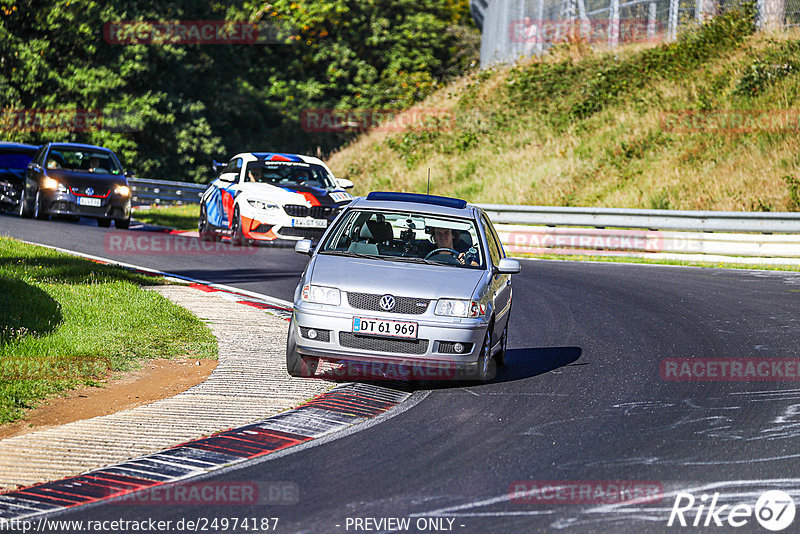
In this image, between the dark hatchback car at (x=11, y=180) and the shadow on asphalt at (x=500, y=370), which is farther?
the dark hatchback car at (x=11, y=180)

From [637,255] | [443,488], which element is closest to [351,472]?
[443,488]

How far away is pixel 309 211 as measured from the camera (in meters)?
18.8

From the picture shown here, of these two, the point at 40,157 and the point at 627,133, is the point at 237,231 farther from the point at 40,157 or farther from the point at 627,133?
the point at 627,133

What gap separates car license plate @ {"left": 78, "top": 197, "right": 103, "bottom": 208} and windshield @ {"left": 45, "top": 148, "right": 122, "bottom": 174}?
770mm

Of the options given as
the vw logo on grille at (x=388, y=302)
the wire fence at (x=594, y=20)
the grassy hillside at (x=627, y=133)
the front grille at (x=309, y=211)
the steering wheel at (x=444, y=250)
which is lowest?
the vw logo on grille at (x=388, y=302)

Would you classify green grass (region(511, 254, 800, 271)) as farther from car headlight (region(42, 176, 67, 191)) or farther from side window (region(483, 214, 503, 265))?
side window (region(483, 214, 503, 265))

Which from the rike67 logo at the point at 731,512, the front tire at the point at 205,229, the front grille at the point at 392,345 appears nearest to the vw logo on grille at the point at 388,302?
the front grille at the point at 392,345

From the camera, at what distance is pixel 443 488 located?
5875 mm

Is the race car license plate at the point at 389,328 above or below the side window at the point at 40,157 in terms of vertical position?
below

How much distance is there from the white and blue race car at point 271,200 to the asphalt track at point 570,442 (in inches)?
260

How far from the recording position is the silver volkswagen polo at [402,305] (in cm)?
841

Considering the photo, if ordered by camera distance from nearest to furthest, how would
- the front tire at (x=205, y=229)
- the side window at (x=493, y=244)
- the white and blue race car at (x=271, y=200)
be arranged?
1. the side window at (x=493, y=244)
2. the white and blue race car at (x=271, y=200)
3. the front tire at (x=205, y=229)

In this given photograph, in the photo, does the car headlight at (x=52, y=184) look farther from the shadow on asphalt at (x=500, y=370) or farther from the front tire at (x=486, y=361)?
the front tire at (x=486, y=361)

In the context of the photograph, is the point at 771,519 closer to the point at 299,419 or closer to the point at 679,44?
the point at 299,419
